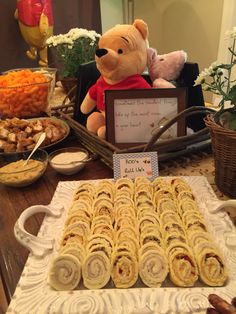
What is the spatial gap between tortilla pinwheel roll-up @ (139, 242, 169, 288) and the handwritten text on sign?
→ 1.57 feet

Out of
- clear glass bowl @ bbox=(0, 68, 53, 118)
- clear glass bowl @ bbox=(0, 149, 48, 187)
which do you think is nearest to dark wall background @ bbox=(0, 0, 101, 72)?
clear glass bowl @ bbox=(0, 68, 53, 118)

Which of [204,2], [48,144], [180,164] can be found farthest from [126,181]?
[204,2]

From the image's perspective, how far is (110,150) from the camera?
0.95 m

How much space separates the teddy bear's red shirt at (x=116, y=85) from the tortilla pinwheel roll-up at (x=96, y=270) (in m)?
0.65

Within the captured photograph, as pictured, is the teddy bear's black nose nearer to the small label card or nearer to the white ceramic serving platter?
the small label card

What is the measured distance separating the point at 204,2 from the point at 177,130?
2.05 metres

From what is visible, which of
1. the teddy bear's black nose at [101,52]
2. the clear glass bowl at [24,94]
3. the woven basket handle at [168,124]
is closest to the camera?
the woven basket handle at [168,124]

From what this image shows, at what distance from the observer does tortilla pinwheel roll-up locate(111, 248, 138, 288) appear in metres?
0.57

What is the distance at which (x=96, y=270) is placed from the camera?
1.91ft

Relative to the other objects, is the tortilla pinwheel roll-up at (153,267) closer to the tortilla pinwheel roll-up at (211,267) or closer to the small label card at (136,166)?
the tortilla pinwheel roll-up at (211,267)

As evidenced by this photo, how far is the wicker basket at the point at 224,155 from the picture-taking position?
29.9 inches

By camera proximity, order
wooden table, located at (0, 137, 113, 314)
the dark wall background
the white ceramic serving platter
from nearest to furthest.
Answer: the white ceramic serving platter → wooden table, located at (0, 137, 113, 314) → the dark wall background

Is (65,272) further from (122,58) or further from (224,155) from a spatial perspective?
(122,58)

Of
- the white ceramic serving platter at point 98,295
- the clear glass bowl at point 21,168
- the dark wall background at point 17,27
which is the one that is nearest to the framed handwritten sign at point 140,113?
the clear glass bowl at point 21,168
